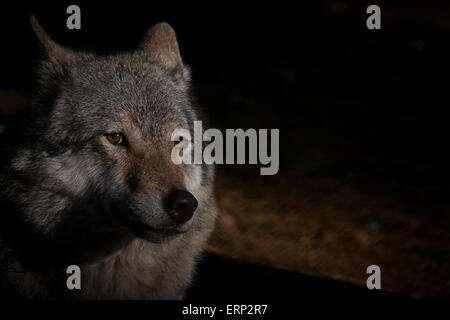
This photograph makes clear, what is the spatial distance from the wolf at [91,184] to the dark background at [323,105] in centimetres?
56

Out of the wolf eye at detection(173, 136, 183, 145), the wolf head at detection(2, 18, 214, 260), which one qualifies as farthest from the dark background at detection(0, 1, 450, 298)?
the wolf eye at detection(173, 136, 183, 145)

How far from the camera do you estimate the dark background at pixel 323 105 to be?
594 centimetres

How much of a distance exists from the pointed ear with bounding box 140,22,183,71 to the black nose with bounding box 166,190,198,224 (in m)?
1.38

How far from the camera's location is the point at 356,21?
12.5 meters

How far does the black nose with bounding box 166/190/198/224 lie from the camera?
319cm

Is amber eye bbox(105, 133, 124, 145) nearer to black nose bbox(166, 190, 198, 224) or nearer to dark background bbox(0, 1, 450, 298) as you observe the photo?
black nose bbox(166, 190, 198, 224)

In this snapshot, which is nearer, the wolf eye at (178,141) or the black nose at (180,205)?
the black nose at (180,205)

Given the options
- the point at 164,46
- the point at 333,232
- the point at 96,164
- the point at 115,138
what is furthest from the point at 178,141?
the point at 333,232

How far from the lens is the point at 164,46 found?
14.1 ft

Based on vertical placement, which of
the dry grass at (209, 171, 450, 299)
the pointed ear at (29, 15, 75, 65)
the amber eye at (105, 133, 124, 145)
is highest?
the pointed ear at (29, 15, 75, 65)

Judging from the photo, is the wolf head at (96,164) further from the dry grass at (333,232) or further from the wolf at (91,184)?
the dry grass at (333,232)

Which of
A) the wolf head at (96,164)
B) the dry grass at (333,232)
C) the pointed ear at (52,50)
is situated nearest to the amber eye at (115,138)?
the wolf head at (96,164)

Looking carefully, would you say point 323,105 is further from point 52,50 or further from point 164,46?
point 52,50

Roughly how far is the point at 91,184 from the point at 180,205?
2.09ft
